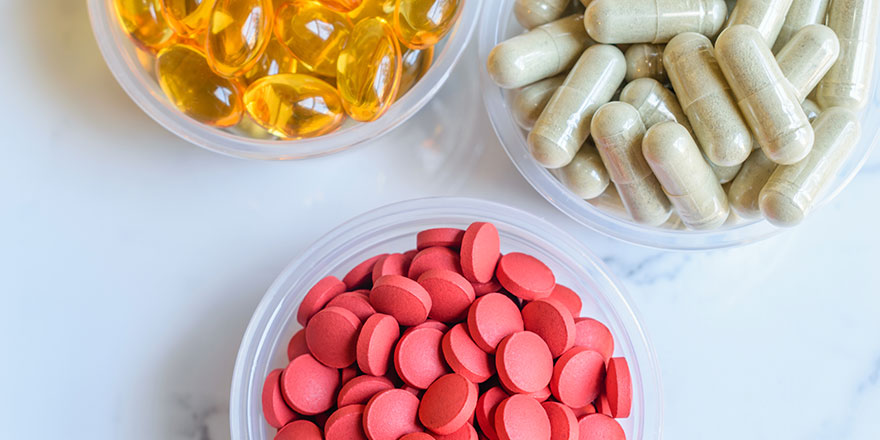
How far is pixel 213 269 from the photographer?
1.01 m

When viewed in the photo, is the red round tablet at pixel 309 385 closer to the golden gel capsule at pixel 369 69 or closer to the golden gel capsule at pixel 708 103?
the golden gel capsule at pixel 369 69

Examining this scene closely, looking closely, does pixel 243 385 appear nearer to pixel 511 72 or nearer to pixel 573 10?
pixel 511 72

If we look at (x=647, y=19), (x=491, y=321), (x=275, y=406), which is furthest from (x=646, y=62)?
(x=275, y=406)

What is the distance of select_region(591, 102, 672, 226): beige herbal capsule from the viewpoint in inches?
32.6

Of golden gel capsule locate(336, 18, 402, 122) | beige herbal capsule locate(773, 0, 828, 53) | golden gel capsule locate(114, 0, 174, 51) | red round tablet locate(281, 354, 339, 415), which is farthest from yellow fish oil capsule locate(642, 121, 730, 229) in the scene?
golden gel capsule locate(114, 0, 174, 51)

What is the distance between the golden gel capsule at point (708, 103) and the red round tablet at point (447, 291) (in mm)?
334

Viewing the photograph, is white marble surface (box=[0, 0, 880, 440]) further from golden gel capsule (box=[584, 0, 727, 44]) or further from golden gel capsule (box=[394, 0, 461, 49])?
golden gel capsule (box=[584, 0, 727, 44])

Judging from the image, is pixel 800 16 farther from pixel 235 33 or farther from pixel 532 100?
pixel 235 33

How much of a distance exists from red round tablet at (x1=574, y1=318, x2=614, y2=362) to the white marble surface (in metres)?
0.15

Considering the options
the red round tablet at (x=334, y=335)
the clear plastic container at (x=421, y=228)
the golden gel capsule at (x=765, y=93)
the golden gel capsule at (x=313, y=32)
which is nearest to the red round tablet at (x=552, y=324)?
the clear plastic container at (x=421, y=228)

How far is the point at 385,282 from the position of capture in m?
0.82

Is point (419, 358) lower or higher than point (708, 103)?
higher

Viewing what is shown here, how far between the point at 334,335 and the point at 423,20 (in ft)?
1.30

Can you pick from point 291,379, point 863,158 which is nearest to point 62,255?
point 291,379
